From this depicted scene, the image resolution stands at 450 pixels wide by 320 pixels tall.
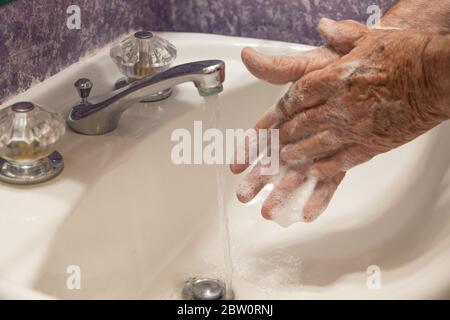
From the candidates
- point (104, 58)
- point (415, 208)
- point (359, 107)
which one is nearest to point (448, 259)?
point (359, 107)

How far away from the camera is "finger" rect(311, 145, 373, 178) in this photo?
2.31 feet

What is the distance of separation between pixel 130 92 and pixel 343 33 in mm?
230

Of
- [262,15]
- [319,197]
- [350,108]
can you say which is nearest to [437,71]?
[350,108]

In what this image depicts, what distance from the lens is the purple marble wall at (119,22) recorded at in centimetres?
76

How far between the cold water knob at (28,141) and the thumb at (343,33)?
29 cm

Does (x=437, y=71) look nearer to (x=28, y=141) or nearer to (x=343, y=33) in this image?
Result: (x=343, y=33)

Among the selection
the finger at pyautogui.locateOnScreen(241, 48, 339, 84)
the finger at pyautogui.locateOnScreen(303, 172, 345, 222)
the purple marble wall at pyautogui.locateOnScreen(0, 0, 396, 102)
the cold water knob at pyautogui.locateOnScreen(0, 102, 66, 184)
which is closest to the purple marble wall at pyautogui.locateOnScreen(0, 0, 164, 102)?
the purple marble wall at pyautogui.locateOnScreen(0, 0, 396, 102)

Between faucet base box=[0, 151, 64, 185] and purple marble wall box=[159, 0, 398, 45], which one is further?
purple marble wall box=[159, 0, 398, 45]

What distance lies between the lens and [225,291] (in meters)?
0.79

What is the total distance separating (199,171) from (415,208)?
0.87 ft

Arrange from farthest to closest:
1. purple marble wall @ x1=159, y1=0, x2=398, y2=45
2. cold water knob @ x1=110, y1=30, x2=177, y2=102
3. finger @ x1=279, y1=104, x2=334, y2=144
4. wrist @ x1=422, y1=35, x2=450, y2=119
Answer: purple marble wall @ x1=159, y1=0, x2=398, y2=45 → cold water knob @ x1=110, y1=30, x2=177, y2=102 → finger @ x1=279, y1=104, x2=334, y2=144 → wrist @ x1=422, y1=35, x2=450, y2=119

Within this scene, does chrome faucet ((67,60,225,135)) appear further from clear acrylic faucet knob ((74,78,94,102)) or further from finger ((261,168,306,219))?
finger ((261,168,306,219))

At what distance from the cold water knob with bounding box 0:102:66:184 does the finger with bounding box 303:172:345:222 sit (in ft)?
0.85

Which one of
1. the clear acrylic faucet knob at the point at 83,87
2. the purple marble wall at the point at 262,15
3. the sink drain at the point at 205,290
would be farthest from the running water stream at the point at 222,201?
the purple marble wall at the point at 262,15
